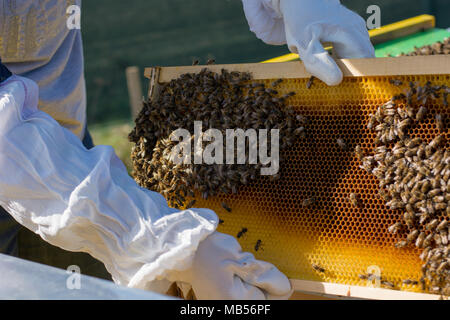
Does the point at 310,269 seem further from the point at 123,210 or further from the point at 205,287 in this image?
the point at 123,210

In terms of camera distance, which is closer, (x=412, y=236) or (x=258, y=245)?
(x=412, y=236)

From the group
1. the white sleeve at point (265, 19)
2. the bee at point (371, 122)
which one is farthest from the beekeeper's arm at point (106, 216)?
the white sleeve at point (265, 19)

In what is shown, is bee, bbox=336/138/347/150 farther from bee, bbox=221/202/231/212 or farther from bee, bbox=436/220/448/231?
bee, bbox=221/202/231/212

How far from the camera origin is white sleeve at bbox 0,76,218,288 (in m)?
1.87

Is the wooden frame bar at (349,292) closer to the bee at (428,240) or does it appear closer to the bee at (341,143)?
the bee at (428,240)

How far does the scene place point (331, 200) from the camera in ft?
8.04

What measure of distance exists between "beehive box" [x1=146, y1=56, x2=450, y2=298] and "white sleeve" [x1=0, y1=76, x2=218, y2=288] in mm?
662

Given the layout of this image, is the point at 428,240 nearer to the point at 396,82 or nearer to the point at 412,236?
the point at 412,236

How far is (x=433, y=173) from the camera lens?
221 centimetres

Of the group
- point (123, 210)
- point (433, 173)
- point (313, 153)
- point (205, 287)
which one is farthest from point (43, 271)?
point (433, 173)

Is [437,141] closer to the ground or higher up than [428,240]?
higher up

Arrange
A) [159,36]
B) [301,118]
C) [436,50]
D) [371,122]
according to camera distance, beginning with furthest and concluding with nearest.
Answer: [159,36]
[436,50]
[301,118]
[371,122]

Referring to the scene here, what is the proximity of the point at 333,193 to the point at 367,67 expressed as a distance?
576 mm

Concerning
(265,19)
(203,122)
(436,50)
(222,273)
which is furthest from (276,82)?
(436,50)
